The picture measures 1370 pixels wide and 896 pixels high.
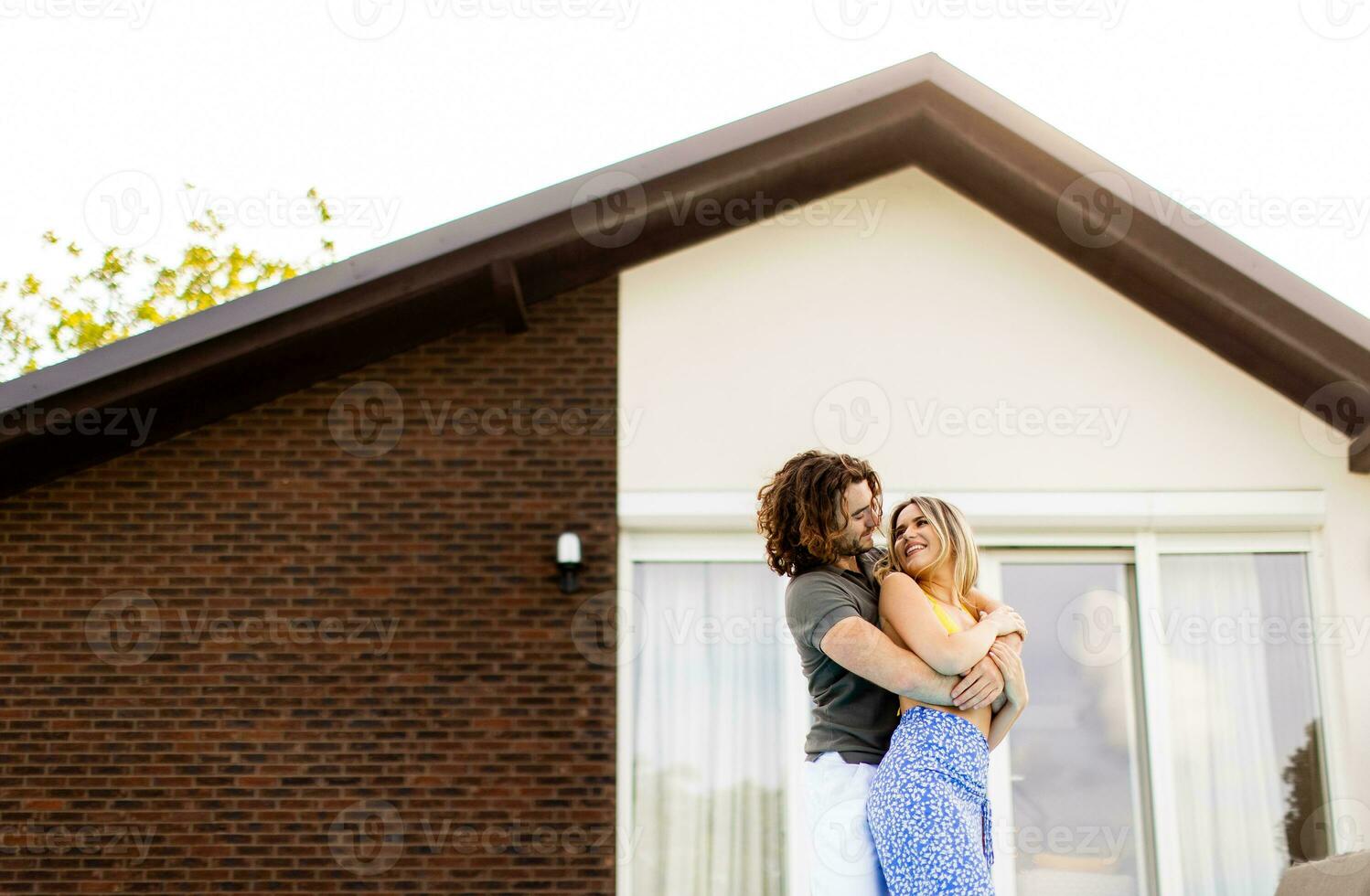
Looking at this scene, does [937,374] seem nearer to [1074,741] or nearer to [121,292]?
[1074,741]

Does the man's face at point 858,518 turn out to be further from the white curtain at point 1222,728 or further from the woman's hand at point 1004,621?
the white curtain at point 1222,728

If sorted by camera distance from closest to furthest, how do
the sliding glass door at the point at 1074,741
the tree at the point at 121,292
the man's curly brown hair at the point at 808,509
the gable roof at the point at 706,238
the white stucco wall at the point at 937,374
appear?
the man's curly brown hair at the point at 808,509 → the gable roof at the point at 706,238 → the sliding glass door at the point at 1074,741 → the white stucco wall at the point at 937,374 → the tree at the point at 121,292

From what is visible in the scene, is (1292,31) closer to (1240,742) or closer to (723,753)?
(1240,742)

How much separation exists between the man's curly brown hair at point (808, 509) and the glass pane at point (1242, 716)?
3.47 meters

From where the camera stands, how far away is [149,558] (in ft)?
19.8

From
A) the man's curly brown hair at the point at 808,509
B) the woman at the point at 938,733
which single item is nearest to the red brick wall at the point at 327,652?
the man's curly brown hair at the point at 808,509

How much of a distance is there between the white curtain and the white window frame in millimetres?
97

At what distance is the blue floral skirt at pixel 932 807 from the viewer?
292 centimetres

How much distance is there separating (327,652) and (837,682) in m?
3.40

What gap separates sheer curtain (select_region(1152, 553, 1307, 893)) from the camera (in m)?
5.96

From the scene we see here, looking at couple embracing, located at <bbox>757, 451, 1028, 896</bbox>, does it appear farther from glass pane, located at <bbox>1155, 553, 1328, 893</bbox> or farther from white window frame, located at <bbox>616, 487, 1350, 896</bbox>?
glass pane, located at <bbox>1155, 553, 1328, 893</bbox>

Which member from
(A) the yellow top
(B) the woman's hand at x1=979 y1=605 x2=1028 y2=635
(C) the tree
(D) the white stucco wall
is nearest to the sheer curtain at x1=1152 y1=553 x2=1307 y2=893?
(D) the white stucco wall

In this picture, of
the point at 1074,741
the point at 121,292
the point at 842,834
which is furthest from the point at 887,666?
the point at 121,292

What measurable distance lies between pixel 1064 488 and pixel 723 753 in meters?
2.05
